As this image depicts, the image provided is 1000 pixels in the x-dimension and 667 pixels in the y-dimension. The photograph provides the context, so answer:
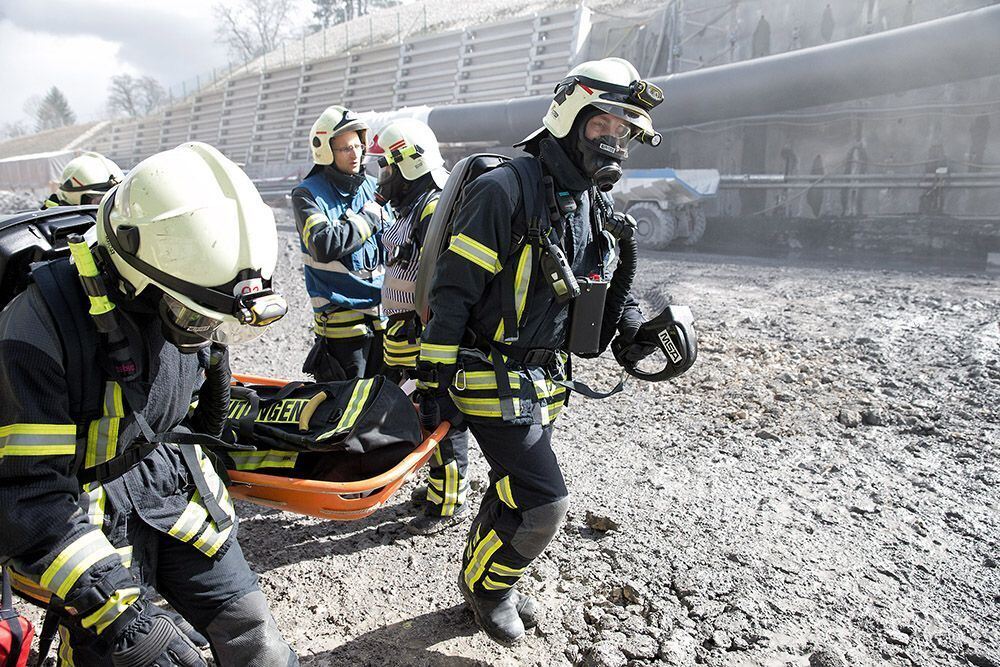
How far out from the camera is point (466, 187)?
8.42 ft

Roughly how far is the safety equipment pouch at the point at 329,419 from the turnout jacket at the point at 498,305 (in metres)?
0.27

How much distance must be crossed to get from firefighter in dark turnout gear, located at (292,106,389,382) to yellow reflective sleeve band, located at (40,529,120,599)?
2.36 metres

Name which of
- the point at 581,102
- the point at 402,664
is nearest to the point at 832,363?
the point at 581,102

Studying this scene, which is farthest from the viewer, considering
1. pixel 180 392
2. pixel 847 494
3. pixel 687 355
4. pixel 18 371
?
pixel 847 494

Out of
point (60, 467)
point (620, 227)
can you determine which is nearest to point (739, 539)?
point (620, 227)

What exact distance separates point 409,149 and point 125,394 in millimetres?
2516

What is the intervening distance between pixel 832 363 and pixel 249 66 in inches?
1988

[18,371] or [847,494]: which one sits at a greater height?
[18,371]

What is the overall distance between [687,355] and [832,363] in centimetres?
363

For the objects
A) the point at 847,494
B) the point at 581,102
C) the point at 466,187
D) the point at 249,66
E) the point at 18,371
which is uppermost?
the point at 249,66

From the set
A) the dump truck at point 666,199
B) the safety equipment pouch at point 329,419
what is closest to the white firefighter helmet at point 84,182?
the safety equipment pouch at point 329,419

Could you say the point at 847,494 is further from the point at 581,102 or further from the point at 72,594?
the point at 72,594

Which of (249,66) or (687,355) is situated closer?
(687,355)

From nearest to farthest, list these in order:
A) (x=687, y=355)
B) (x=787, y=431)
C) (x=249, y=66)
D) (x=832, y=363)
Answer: (x=687, y=355) → (x=787, y=431) → (x=832, y=363) → (x=249, y=66)
